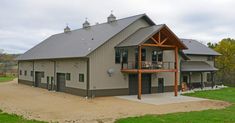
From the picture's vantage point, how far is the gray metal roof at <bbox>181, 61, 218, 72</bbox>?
32150mm

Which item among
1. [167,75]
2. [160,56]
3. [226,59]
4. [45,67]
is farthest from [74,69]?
[226,59]

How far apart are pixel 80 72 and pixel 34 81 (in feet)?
40.7

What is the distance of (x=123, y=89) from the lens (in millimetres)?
25266

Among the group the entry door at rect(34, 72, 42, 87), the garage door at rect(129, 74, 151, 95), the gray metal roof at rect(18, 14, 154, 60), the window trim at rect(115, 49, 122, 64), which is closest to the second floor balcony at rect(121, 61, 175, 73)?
the window trim at rect(115, 49, 122, 64)

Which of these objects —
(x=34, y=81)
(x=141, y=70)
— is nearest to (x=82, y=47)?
(x=141, y=70)

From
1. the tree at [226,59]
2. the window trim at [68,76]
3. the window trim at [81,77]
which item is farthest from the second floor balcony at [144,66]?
the tree at [226,59]

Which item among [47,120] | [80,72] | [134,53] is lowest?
[47,120]

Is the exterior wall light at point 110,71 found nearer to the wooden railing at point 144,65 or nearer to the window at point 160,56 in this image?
the wooden railing at point 144,65

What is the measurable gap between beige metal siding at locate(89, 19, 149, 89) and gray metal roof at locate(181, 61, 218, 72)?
9.61 meters

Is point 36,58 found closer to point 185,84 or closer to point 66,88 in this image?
point 66,88

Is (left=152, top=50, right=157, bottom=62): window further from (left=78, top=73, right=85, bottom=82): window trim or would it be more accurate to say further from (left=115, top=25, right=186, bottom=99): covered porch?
(left=78, top=73, right=85, bottom=82): window trim

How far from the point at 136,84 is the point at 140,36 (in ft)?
15.1

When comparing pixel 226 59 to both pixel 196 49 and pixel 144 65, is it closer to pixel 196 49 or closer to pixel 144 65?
pixel 196 49

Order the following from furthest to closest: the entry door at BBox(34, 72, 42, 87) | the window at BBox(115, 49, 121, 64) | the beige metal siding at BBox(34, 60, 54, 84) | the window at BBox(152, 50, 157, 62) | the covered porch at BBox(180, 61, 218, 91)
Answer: the entry door at BBox(34, 72, 42, 87), the covered porch at BBox(180, 61, 218, 91), the beige metal siding at BBox(34, 60, 54, 84), the window at BBox(152, 50, 157, 62), the window at BBox(115, 49, 121, 64)
